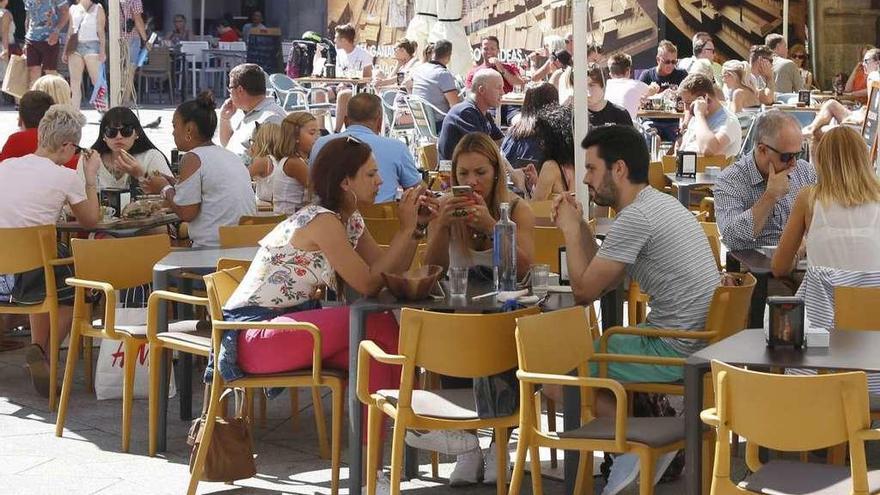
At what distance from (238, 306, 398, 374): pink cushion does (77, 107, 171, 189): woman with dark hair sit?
3.32 metres

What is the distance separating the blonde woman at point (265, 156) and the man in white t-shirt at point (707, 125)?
318 centimetres

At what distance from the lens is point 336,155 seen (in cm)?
588

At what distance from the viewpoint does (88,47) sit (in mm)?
19906

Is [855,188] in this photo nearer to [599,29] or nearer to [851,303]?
[851,303]

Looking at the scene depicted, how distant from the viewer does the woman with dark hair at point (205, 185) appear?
26.1 ft

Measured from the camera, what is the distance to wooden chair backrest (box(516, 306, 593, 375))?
4.73 metres

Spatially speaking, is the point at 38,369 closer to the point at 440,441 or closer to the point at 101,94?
the point at 440,441

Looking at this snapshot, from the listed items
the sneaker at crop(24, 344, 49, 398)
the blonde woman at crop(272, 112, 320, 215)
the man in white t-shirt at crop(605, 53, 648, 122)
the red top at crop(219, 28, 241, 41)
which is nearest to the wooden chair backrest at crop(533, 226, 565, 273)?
the blonde woman at crop(272, 112, 320, 215)

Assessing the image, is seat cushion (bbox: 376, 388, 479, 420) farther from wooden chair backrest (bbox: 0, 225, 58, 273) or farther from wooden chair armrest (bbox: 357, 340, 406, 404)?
wooden chair backrest (bbox: 0, 225, 58, 273)

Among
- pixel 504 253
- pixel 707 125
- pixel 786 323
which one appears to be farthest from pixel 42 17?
pixel 786 323

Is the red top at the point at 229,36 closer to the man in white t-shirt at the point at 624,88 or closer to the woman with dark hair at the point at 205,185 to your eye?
the man in white t-shirt at the point at 624,88

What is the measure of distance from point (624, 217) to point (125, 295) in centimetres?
284

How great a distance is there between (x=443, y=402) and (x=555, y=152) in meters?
4.35

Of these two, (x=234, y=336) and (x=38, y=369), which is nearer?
(x=234, y=336)
